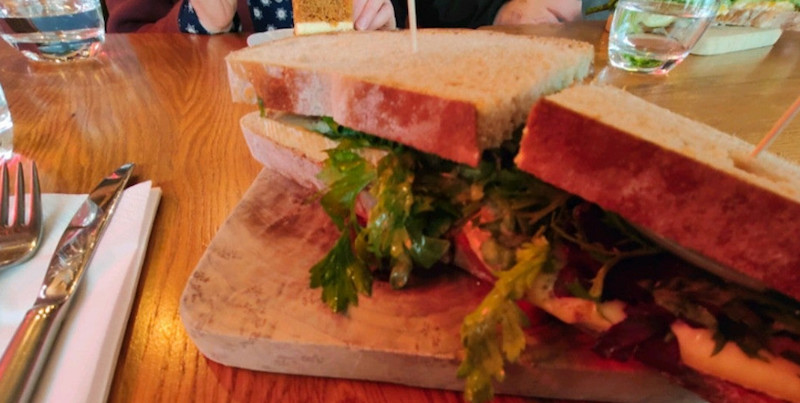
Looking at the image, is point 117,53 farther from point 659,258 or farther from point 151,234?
point 659,258

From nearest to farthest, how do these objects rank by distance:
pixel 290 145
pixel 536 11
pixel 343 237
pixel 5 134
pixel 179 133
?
pixel 343 237
pixel 290 145
pixel 5 134
pixel 179 133
pixel 536 11

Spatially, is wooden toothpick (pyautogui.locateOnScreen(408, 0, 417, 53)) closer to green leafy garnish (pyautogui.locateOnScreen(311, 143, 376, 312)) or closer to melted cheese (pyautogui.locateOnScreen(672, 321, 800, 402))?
green leafy garnish (pyautogui.locateOnScreen(311, 143, 376, 312))

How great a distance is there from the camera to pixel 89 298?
0.85 meters

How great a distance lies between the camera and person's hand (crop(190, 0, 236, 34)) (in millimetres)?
2541

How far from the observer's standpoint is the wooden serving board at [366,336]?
2.50ft

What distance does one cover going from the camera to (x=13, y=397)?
0.65m

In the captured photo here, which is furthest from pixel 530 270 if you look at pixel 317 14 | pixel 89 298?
pixel 317 14

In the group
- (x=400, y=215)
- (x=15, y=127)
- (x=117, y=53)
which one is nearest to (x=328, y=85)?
(x=400, y=215)

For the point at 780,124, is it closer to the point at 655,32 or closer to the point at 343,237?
the point at 343,237

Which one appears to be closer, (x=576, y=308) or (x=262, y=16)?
(x=576, y=308)

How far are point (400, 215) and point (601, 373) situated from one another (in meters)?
0.41

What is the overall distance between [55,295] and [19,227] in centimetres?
27

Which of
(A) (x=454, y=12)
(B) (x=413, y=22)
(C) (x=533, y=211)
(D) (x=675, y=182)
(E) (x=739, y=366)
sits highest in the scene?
(B) (x=413, y=22)

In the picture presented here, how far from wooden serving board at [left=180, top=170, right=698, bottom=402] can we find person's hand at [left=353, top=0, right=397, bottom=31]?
75.0 inches
